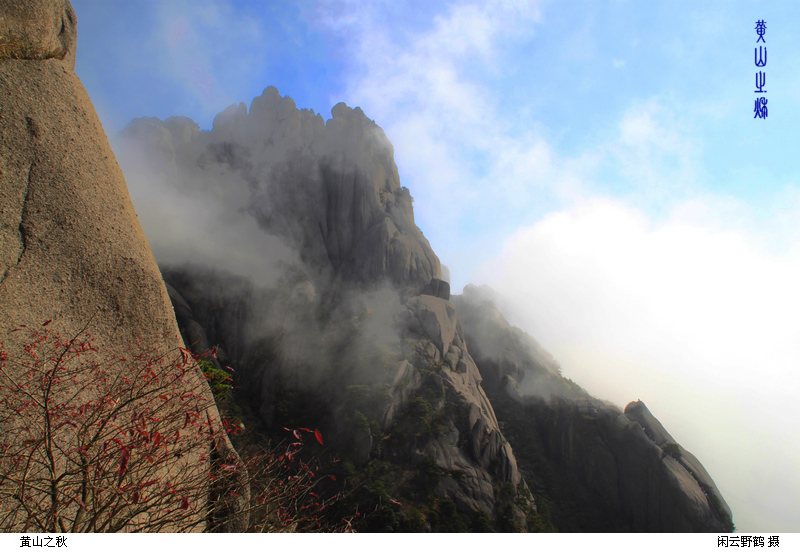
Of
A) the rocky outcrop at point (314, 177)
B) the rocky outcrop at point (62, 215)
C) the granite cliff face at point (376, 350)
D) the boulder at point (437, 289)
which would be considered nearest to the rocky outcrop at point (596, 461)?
the granite cliff face at point (376, 350)

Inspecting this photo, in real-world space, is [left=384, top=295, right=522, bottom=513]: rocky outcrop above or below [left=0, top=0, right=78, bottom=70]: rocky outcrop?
below

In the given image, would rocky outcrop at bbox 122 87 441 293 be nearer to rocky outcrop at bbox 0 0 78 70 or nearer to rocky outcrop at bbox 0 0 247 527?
rocky outcrop at bbox 0 0 247 527

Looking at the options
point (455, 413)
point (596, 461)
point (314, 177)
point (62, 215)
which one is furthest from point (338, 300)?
point (62, 215)

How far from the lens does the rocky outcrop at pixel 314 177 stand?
149ft

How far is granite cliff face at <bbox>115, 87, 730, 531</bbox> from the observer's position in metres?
29.6

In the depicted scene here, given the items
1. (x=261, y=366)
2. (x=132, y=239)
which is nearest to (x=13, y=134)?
(x=132, y=239)

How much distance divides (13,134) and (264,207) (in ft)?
134

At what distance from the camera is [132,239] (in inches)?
324

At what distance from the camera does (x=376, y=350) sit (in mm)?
35000

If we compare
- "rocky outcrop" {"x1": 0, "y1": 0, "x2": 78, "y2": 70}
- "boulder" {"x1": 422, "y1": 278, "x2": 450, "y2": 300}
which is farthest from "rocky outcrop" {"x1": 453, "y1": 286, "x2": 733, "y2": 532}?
"rocky outcrop" {"x1": 0, "y1": 0, "x2": 78, "y2": 70}

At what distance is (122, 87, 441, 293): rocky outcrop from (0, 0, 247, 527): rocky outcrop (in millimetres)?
35635

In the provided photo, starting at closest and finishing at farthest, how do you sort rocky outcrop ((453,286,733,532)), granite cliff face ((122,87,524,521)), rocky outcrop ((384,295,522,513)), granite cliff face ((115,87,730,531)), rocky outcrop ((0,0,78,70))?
rocky outcrop ((0,0,78,70)) → rocky outcrop ((384,295,522,513)) → granite cliff face ((115,87,730,531)) → granite cliff face ((122,87,524,521)) → rocky outcrop ((453,286,733,532))

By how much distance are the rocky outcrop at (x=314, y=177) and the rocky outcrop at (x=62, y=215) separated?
1403 inches

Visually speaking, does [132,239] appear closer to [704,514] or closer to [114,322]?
[114,322]
